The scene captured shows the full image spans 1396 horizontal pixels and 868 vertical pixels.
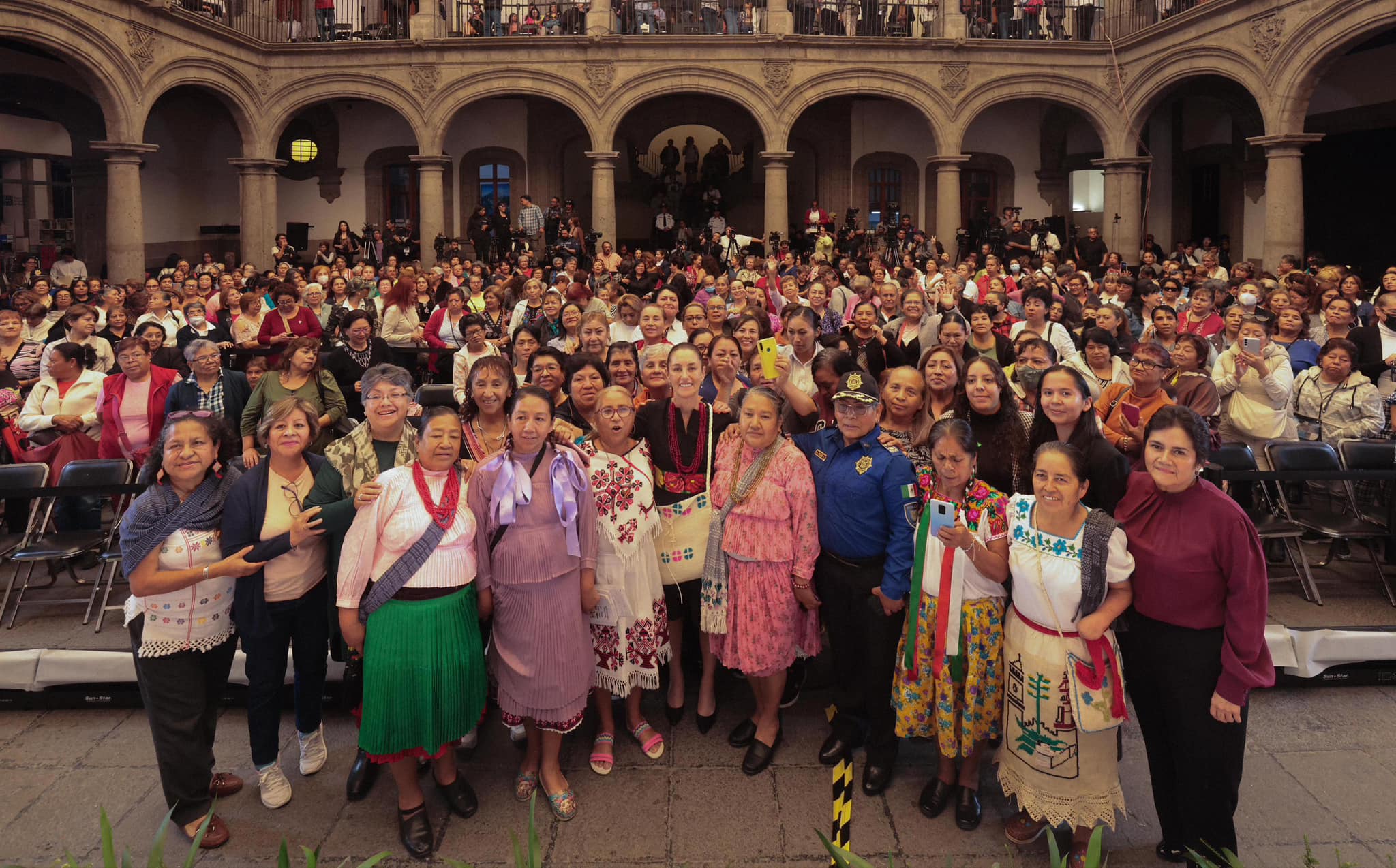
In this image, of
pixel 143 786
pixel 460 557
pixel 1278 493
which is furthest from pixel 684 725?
pixel 1278 493

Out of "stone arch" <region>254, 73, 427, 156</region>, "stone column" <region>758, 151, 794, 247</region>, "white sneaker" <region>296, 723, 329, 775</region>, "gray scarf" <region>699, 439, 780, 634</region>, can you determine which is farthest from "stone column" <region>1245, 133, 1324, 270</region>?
"white sneaker" <region>296, 723, 329, 775</region>

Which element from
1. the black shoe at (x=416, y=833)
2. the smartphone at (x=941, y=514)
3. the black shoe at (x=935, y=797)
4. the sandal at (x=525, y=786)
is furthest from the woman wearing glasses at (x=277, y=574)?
the black shoe at (x=935, y=797)

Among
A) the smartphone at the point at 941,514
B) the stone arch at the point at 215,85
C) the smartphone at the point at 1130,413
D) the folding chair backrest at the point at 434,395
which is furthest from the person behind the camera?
the stone arch at the point at 215,85

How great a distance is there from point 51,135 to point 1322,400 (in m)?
20.0

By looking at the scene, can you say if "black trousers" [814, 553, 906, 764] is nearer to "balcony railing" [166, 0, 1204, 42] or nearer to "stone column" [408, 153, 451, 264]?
"stone column" [408, 153, 451, 264]

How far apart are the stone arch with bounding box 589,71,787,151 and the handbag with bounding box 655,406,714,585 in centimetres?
1453

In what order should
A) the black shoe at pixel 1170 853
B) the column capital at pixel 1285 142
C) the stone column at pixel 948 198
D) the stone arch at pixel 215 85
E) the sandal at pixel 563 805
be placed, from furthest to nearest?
the stone column at pixel 948 198 < the stone arch at pixel 215 85 < the column capital at pixel 1285 142 < the sandal at pixel 563 805 < the black shoe at pixel 1170 853

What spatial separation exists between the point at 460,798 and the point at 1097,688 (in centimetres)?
246

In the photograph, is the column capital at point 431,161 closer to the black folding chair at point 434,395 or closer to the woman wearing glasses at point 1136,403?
the black folding chair at point 434,395

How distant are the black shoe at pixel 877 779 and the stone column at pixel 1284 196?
43.6 ft

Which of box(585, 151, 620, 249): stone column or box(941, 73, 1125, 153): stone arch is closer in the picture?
box(941, 73, 1125, 153): stone arch

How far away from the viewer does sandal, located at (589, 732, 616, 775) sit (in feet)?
13.0

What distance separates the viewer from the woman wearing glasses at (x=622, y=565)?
391 centimetres

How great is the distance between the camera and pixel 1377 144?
49.6 ft
